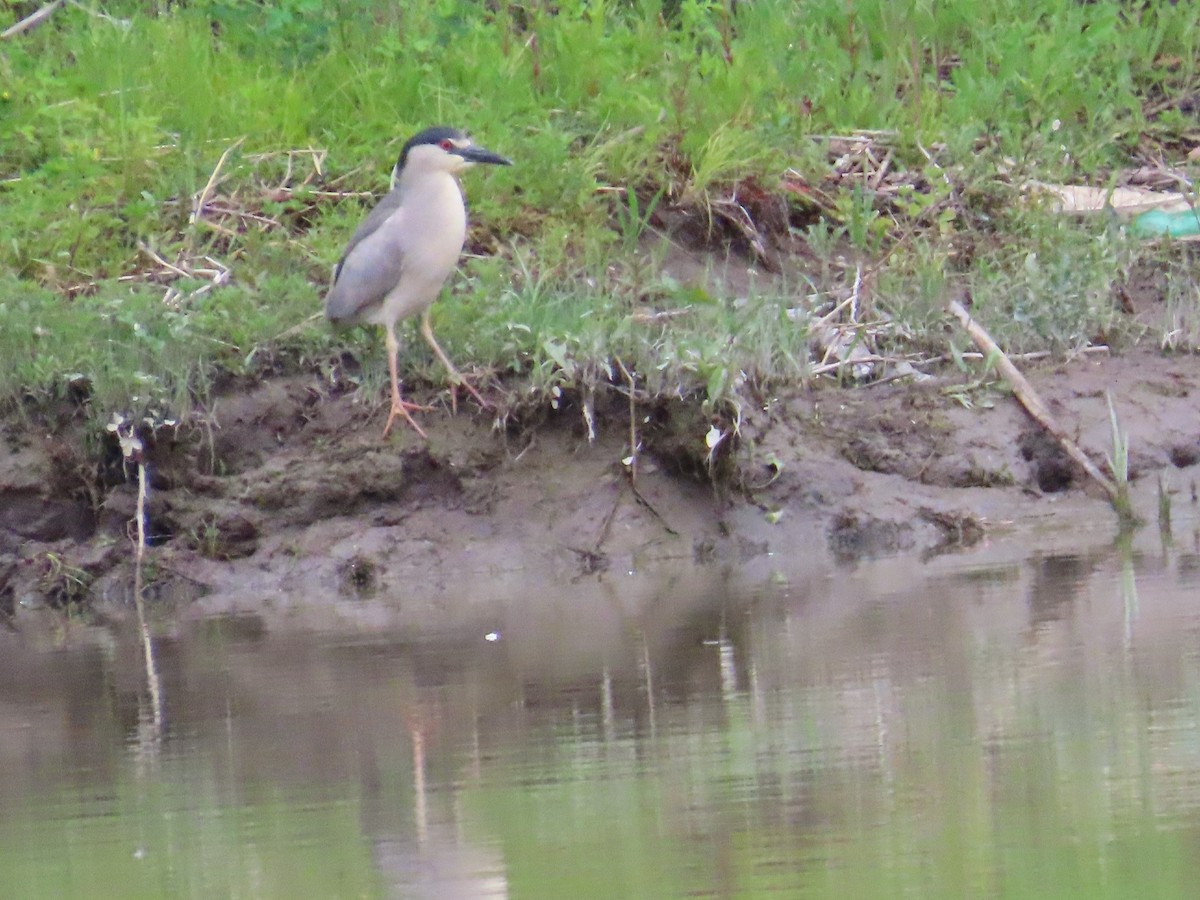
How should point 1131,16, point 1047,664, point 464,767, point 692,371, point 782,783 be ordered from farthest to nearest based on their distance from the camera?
point 1131,16 < point 692,371 < point 1047,664 < point 464,767 < point 782,783


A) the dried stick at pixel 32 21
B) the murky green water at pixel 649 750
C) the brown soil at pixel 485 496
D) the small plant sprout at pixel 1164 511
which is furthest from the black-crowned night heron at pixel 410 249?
the dried stick at pixel 32 21

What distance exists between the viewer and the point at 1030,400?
8.52 m

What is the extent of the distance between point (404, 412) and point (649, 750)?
3.80 meters

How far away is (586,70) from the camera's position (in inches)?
417

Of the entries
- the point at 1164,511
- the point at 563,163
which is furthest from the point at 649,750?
the point at 563,163

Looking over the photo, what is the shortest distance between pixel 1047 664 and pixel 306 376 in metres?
4.17

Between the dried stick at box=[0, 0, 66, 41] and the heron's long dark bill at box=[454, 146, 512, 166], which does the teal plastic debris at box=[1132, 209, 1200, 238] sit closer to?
the heron's long dark bill at box=[454, 146, 512, 166]

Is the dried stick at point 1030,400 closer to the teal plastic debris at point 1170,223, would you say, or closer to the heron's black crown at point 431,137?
the teal plastic debris at point 1170,223

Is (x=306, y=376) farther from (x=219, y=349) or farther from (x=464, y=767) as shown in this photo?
(x=464, y=767)

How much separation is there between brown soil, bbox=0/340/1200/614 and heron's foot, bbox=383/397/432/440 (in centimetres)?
6

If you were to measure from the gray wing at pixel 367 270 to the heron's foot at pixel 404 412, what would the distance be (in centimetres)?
39

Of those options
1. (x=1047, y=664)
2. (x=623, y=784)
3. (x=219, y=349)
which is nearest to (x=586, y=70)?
(x=219, y=349)

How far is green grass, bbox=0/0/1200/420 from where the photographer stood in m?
8.30

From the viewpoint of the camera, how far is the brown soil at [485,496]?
26.2 feet
